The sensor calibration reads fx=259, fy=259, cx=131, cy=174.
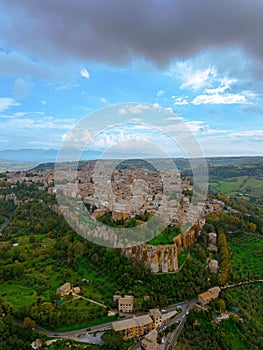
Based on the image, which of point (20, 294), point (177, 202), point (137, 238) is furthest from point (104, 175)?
point (20, 294)

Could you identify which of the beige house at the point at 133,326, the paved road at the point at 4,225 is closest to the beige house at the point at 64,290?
the beige house at the point at 133,326

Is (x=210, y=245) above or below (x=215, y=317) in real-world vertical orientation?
above

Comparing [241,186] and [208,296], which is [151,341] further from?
[241,186]

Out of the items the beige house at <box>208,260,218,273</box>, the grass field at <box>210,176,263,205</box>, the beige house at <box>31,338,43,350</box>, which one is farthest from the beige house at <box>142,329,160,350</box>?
the grass field at <box>210,176,263,205</box>

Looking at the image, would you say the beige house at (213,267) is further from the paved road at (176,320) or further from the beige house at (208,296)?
the paved road at (176,320)

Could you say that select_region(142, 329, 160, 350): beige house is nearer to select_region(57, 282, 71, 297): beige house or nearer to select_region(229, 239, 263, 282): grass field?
select_region(57, 282, 71, 297): beige house

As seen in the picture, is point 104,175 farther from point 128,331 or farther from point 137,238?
point 128,331
